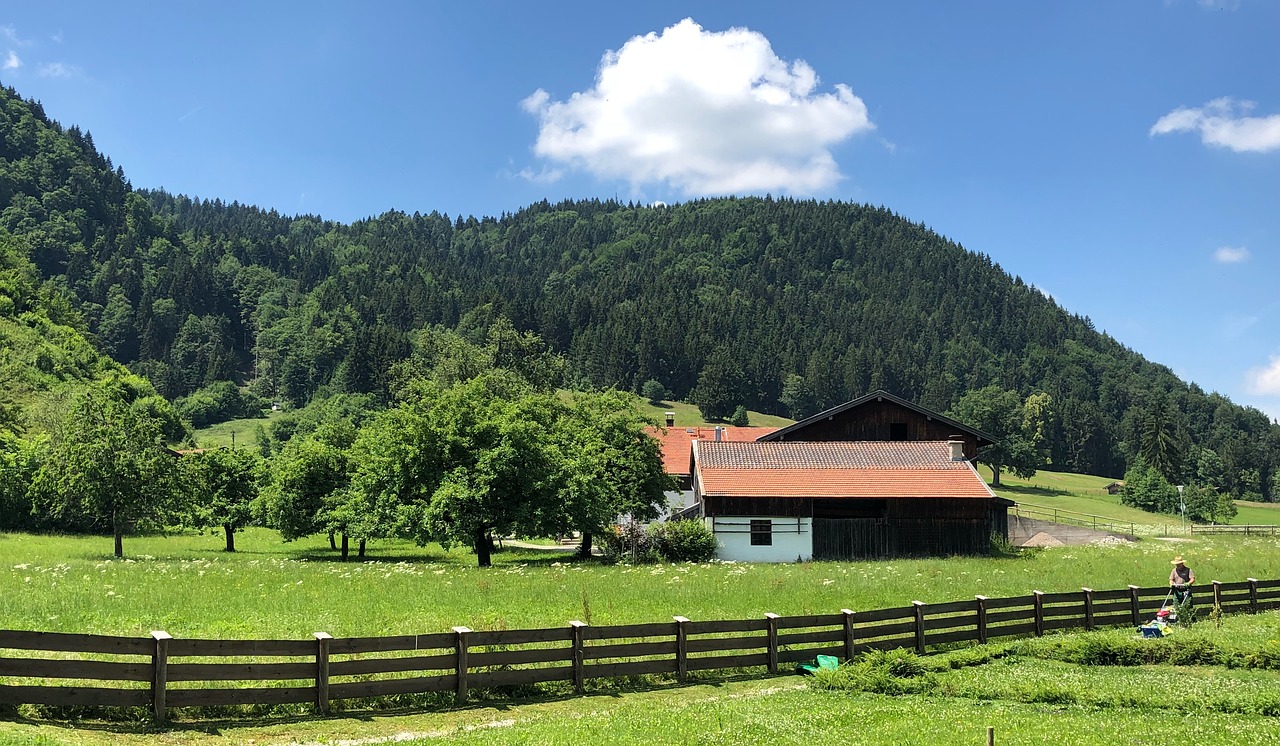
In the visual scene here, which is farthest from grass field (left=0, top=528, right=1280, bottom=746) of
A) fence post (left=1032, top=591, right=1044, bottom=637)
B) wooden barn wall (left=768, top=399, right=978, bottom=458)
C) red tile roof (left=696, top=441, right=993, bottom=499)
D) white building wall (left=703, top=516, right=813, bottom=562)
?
wooden barn wall (left=768, top=399, right=978, bottom=458)

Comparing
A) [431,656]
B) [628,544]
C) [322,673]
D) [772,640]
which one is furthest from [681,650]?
[628,544]

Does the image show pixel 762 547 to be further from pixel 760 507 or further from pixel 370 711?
pixel 370 711

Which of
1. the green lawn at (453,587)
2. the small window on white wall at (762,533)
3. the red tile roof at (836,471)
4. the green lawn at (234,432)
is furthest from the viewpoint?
the green lawn at (234,432)

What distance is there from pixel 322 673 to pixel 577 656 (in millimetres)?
4080

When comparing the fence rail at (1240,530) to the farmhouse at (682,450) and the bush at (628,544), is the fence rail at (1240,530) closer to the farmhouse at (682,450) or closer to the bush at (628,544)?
the farmhouse at (682,450)

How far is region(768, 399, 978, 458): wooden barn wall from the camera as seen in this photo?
5762 centimetres

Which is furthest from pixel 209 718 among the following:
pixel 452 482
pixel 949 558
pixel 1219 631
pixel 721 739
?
pixel 949 558

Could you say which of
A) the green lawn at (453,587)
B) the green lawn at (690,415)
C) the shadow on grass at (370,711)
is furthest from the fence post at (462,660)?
the green lawn at (690,415)

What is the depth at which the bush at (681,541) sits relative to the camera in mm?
41188

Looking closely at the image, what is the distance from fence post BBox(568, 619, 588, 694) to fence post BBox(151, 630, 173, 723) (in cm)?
590

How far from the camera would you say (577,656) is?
14.3 meters

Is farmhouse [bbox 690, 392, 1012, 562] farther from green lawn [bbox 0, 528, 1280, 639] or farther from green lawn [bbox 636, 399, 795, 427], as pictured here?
green lawn [bbox 636, 399, 795, 427]

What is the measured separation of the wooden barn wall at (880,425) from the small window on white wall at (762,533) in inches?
585

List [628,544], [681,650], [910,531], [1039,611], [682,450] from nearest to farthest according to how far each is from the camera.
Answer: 1. [681,650]
2. [1039,611]
3. [628,544]
4. [910,531]
5. [682,450]
